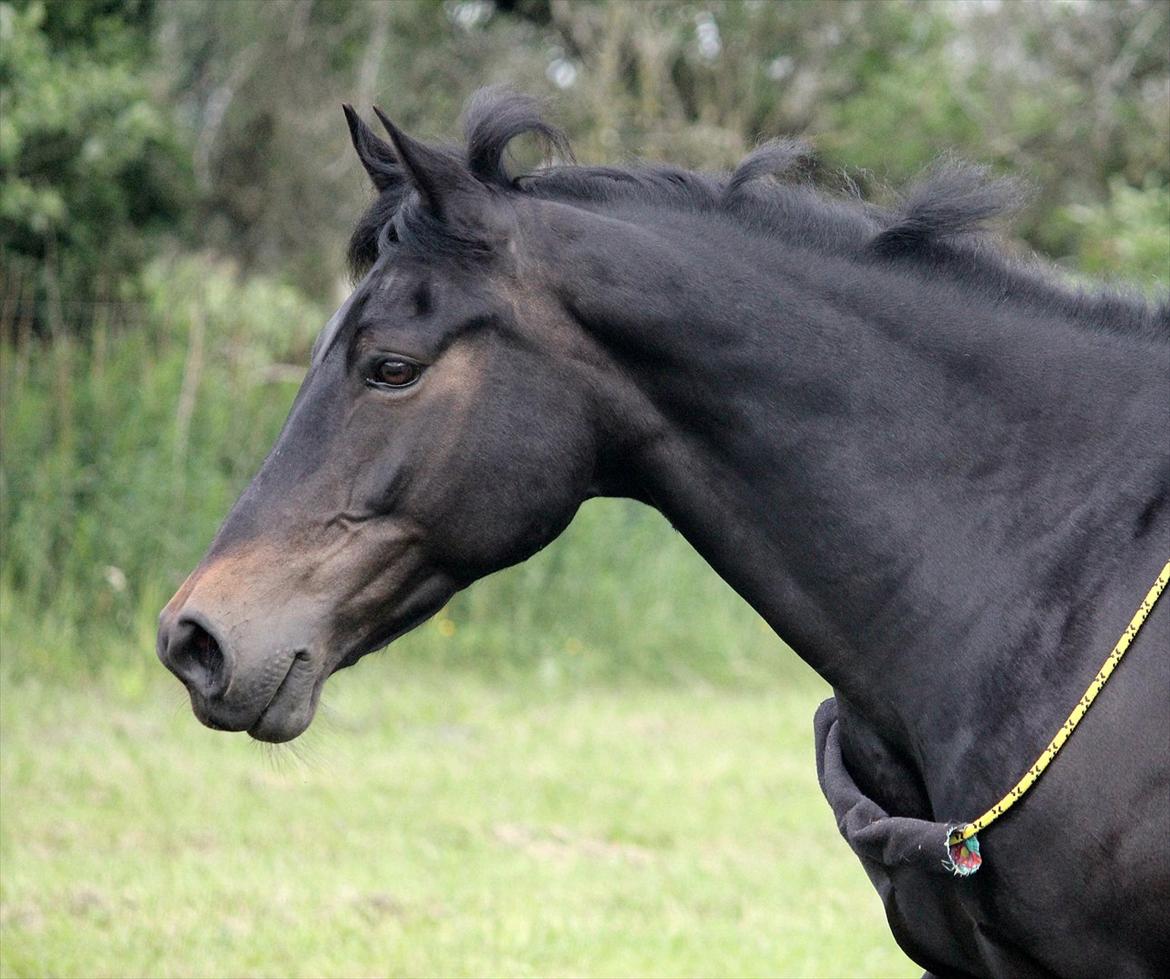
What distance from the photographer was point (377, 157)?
2.55 meters

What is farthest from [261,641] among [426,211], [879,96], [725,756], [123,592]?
[879,96]

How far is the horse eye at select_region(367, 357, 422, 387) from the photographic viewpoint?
2.32 m

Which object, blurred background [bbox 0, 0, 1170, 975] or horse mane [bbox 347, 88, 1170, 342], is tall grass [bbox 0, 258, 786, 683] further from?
horse mane [bbox 347, 88, 1170, 342]

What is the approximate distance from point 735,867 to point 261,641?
350 cm

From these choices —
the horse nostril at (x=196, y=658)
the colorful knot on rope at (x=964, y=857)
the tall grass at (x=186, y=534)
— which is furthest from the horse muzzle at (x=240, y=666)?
the tall grass at (x=186, y=534)

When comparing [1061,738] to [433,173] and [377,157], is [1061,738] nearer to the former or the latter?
[433,173]

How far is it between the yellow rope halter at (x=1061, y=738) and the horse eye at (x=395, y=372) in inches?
42.1

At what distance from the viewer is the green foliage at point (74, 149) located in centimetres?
719

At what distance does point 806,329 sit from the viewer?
2.38 meters

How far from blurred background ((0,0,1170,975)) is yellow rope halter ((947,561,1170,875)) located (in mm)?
790

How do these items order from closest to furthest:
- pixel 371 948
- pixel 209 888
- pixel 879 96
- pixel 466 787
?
pixel 371 948
pixel 209 888
pixel 466 787
pixel 879 96

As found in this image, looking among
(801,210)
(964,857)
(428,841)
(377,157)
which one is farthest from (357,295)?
(428,841)

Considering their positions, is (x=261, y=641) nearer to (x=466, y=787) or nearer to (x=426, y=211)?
(x=426, y=211)

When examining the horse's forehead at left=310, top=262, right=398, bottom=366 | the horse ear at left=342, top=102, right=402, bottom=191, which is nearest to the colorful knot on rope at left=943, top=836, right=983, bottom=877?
the horse's forehead at left=310, top=262, right=398, bottom=366
